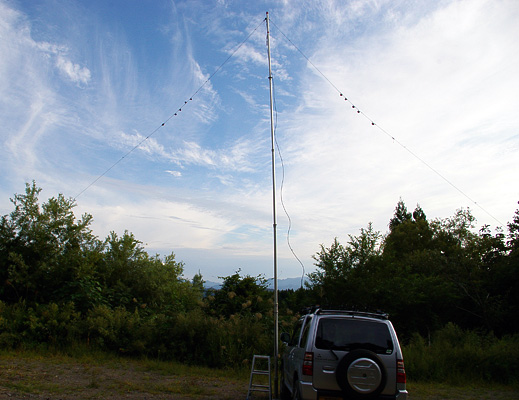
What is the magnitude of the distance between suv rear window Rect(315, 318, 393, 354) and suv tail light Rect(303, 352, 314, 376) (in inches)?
7.8

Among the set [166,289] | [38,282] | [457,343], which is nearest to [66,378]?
[38,282]

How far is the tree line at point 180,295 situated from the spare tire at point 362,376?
4.66 ft

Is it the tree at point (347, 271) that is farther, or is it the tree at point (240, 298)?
the tree at point (347, 271)

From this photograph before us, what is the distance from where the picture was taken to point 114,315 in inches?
535

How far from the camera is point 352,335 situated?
6113 mm

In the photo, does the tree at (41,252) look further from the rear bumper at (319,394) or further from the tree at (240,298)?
the rear bumper at (319,394)

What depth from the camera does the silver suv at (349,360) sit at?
5613 millimetres

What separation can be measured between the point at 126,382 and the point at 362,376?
6.04 m

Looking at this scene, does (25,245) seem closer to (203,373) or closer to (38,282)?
(38,282)

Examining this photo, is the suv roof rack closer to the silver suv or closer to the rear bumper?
the silver suv

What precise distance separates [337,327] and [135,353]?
8.98m

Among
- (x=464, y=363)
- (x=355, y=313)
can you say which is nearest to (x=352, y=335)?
(x=355, y=313)

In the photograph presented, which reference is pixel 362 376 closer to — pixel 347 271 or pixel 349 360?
pixel 349 360

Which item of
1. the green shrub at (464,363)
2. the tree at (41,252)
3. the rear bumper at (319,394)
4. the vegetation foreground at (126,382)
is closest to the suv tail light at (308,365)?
the rear bumper at (319,394)
